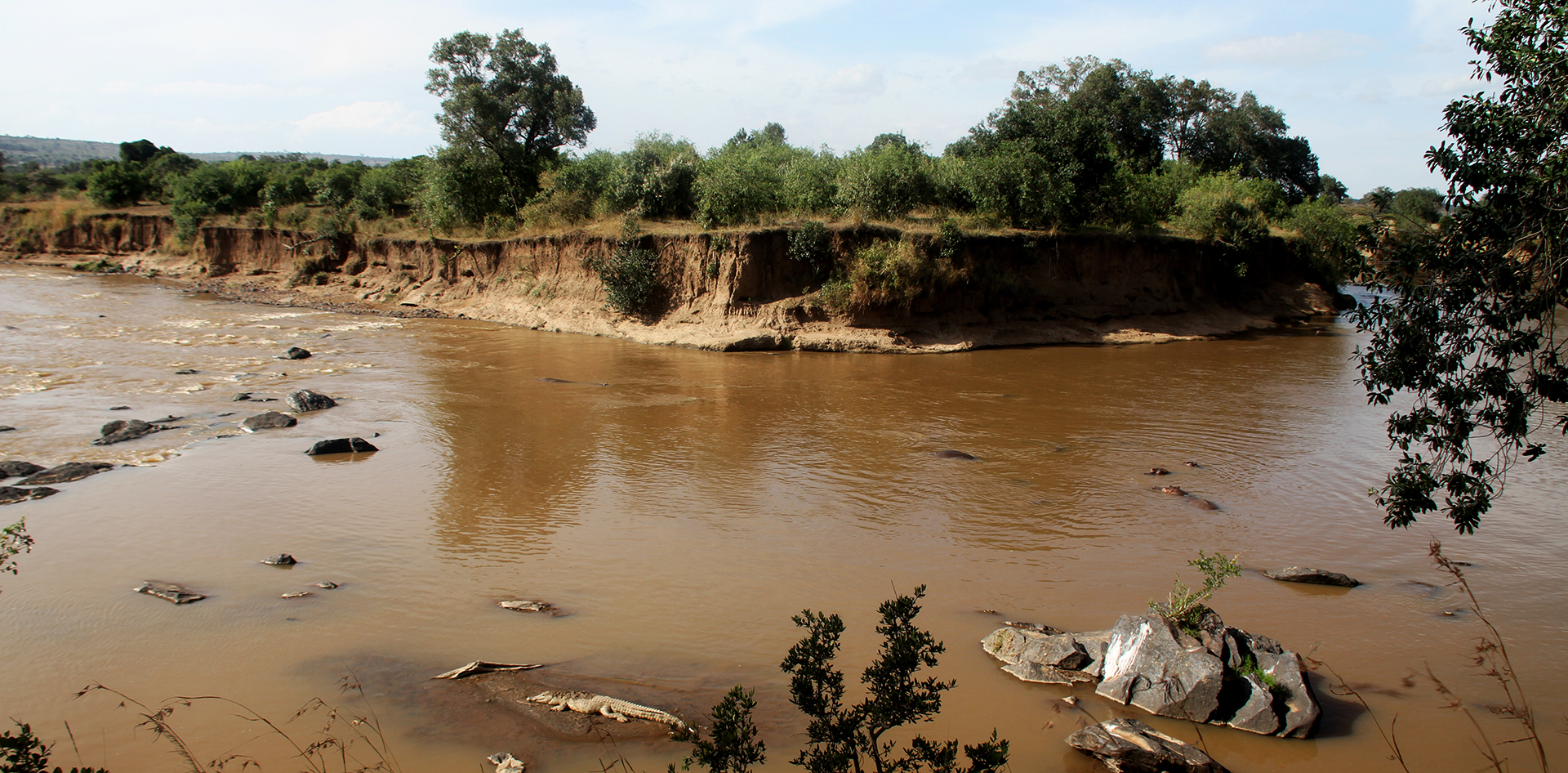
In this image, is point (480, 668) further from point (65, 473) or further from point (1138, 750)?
point (65, 473)

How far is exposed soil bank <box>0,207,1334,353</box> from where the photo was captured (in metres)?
20.3

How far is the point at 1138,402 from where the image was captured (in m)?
14.3

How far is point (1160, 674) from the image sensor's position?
4910 millimetres

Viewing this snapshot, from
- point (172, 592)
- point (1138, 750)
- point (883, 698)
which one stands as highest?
point (883, 698)

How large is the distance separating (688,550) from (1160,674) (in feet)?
13.0

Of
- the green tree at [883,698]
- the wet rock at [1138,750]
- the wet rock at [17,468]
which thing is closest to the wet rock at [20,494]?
the wet rock at [17,468]

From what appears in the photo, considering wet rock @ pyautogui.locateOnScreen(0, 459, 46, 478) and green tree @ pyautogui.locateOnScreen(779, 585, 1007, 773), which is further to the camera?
wet rock @ pyautogui.locateOnScreen(0, 459, 46, 478)

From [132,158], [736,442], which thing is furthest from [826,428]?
[132,158]

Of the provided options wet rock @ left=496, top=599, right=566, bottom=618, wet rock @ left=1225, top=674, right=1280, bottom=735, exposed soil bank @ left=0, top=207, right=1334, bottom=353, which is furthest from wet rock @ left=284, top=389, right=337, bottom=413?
wet rock @ left=1225, top=674, right=1280, bottom=735

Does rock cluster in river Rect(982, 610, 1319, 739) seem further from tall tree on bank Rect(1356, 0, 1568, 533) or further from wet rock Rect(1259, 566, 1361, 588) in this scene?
wet rock Rect(1259, 566, 1361, 588)

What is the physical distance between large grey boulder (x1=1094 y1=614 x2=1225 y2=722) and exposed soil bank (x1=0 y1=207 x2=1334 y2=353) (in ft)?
48.5

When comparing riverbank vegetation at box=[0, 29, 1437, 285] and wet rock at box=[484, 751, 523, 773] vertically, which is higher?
Result: riverbank vegetation at box=[0, 29, 1437, 285]

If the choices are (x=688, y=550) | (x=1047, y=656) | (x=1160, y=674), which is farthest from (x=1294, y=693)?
(x=688, y=550)

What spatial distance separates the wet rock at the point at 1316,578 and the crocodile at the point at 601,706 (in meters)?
5.18
